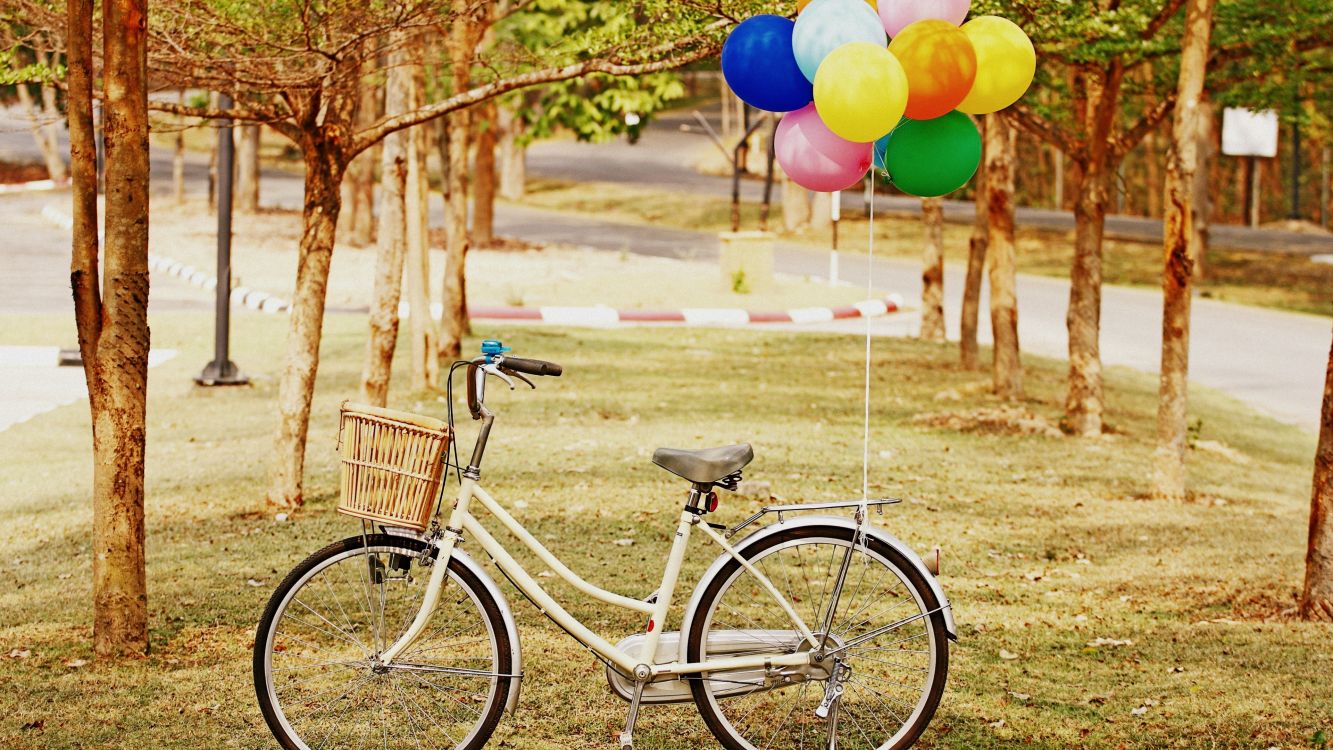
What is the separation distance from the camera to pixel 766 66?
6.03 m

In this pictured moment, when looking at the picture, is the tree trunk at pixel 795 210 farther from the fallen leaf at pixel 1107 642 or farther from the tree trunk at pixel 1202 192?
the fallen leaf at pixel 1107 642

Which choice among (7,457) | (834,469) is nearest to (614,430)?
(834,469)

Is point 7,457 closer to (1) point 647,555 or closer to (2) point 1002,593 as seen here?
(1) point 647,555

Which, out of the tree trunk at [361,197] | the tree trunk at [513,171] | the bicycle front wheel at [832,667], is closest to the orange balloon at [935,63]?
the bicycle front wheel at [832,667]

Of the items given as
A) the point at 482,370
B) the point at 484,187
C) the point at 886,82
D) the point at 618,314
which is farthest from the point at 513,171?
the point at 482,370

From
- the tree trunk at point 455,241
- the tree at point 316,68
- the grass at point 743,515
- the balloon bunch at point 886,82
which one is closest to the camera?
the grass at point 743,515

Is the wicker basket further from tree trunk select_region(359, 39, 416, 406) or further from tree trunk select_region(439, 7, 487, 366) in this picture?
tree trunk select_region(439, 7, 487, 366)

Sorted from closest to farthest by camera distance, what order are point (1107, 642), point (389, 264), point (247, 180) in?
point (1107, 642) < point (389, 264) < point (247, 180)

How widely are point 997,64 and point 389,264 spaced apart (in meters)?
5.01

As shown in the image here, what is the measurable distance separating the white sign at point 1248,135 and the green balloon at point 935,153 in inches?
1127

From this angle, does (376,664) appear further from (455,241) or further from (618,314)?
(618,314)

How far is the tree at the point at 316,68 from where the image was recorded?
280 inches

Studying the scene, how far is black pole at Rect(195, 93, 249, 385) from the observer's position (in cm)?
1241

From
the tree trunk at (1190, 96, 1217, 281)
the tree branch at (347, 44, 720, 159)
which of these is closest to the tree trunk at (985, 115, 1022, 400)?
the tree branch at (347, 44, 720, 159)
